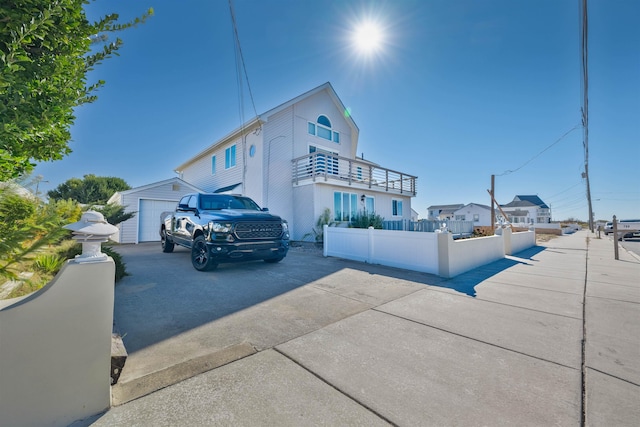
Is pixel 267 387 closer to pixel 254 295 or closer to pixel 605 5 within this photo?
pixel 254 295

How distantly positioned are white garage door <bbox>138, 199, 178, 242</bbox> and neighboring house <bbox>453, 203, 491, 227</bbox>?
47.6 metres

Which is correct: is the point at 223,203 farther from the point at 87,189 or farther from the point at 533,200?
the point at 533,200

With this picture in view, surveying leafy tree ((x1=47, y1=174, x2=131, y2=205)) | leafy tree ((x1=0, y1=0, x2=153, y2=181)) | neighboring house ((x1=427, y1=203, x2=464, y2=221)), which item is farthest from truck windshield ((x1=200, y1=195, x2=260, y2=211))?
neighboring house ((x1=427, y1=203, x2=464, y2=221))

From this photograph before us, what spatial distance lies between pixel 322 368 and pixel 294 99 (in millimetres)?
13818

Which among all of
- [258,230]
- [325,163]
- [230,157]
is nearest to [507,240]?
[325,163]

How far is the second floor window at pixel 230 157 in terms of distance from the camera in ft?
49.1

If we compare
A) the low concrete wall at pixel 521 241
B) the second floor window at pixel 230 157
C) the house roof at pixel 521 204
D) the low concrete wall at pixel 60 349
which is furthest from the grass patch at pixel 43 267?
the house roof at pixel 521 204

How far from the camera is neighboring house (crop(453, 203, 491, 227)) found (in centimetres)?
4725

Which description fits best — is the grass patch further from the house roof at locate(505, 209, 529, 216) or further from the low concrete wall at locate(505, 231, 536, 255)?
the house roof at locate(505, 209, 529, 216)

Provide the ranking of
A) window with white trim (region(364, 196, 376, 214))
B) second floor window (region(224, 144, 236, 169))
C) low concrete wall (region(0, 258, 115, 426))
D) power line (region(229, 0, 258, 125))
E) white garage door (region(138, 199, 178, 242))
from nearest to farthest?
low concrete wall (region(0, 258, 115, 426))
power line (region(229, 0, 258, 125))
white garage door (region(138, 199, 178, 242))
second floor window (region(224, 144, 236, 169))
window with white trim (region(364, 196, 376, 214))

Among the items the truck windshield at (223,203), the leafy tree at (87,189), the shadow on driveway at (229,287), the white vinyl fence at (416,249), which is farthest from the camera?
the leafy tree at (87,189)

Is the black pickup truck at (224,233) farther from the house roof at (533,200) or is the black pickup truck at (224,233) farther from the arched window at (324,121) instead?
the house roof at (533,200)

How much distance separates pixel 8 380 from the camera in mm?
1408

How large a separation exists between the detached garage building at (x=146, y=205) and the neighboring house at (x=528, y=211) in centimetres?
6167
